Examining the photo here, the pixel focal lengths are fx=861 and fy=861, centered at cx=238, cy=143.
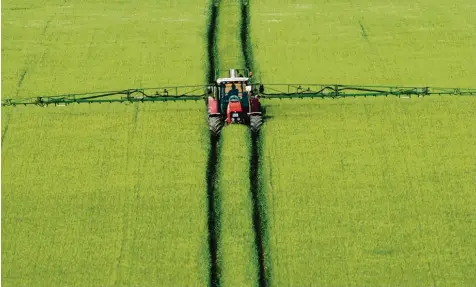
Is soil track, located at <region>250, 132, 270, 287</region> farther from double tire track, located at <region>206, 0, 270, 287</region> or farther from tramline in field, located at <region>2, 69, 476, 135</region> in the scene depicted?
tramline in field, located at <region>2, 69, 476, 135</region>

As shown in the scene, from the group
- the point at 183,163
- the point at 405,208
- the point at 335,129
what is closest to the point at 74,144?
the point at 183,163

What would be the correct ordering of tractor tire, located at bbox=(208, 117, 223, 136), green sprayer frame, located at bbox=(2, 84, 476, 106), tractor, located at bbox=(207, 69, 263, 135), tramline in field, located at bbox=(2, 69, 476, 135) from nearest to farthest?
1. tractor tire, located at bbox=(208, 117, 223, 136)
2. tractor, located at bbox=(207, 69, 263, 135)
3. tramline in field, located at bbox=(2, 69, 476, 135)
4. green sprayer frame, located at bbox=(2, 84, 476, 106)

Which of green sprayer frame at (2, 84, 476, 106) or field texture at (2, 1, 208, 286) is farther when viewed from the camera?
green sprayer frame at (2, 84, 476, 106)

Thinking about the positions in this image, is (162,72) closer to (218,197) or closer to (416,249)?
(218,197)

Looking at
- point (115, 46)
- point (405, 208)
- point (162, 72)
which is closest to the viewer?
point (405, 208)

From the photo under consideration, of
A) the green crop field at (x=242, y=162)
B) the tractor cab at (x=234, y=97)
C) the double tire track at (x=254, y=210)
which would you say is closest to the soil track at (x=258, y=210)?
the double tire track at (x=254, y=210)

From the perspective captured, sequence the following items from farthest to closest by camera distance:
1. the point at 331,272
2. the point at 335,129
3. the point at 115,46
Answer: the point at 115,46 → the point at 335,129 → the point at 331,272

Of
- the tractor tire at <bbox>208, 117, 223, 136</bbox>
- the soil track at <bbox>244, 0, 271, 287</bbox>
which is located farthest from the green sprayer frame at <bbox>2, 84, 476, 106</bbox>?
the soil track at <bbox>244, 0, 271, 287</bbox>

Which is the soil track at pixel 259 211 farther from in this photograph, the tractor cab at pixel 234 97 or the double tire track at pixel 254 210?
the tractor cab at pixel 234 97
